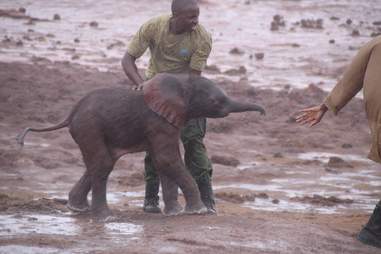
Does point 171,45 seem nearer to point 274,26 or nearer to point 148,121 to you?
point 148,121

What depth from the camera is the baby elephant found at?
7.17 metres

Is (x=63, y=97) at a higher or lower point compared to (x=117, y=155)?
lower

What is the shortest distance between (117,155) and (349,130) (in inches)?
324

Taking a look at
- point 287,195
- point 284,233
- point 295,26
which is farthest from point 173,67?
point 295,26

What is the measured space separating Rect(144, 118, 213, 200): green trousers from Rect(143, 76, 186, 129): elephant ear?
0.36 metres

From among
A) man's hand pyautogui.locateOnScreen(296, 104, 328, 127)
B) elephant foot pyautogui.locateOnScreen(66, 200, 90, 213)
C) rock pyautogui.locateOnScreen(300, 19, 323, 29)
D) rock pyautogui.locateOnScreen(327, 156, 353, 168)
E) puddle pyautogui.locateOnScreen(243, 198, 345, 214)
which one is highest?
man's hand pyautogui.locateOnScreen(296, 104, 328, 127)

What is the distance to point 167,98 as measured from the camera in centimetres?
713

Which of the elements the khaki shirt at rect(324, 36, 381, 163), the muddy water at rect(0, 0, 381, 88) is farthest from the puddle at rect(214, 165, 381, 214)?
the muddy water at rect(0, 0, 381, 88)

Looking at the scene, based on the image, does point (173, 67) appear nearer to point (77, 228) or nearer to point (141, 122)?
point (141, 122)

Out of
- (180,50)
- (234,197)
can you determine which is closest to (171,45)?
(180,50)

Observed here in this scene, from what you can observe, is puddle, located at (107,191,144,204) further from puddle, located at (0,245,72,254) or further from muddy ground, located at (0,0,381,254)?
puddle, located at (0,245,72,254)

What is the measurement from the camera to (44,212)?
773 centimetres

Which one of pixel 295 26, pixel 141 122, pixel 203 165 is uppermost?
pixel 141 122

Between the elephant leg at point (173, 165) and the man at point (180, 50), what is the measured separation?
0.29m
